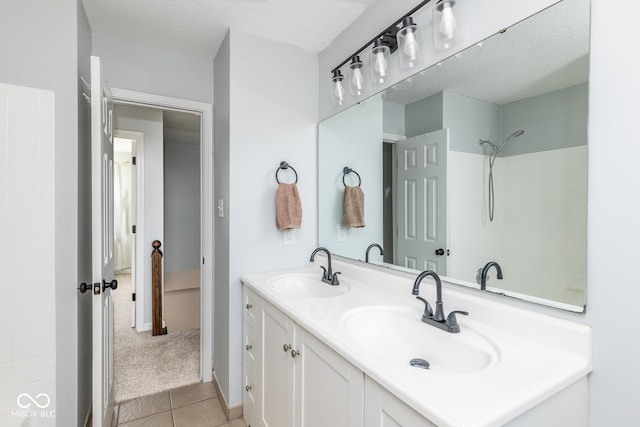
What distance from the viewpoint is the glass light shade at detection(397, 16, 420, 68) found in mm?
1378

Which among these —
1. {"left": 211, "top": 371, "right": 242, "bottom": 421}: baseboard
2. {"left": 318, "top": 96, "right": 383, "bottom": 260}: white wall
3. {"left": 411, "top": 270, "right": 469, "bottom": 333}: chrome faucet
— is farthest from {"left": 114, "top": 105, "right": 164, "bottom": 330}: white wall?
{"left": 411, "top": 270, "right": 469, "bottom": 333}: chrome faucet

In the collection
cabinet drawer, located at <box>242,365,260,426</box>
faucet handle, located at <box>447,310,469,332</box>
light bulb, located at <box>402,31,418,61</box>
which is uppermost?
light bulb, located at <box>402,31,418,61</box>

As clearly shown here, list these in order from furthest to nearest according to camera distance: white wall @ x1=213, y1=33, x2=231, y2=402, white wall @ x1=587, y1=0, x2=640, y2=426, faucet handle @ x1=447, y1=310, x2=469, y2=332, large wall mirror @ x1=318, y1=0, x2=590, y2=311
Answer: white wall @ x1=213, y1=33, x2=231, y2=402, faucet handle @ x1=447, y1=310, x2=469, y2=332, large wall mirror @ x1=318, y1=0, x2=590, y2=311, white wall @ x1=587, y1=0, x2=640, y2=426

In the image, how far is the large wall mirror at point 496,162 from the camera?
0.96 m

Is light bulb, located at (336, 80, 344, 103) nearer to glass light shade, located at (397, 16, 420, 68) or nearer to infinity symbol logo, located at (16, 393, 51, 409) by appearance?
glass light shade, located at (397, 16, 420, 68)

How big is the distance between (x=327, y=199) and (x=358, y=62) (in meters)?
0.88

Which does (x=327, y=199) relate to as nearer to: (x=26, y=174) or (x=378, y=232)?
(x=378, y=232)

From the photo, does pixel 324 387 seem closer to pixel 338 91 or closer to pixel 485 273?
pixel 485 273

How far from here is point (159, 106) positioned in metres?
2.20

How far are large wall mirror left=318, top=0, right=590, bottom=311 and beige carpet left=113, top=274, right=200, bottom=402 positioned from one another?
1856 mm

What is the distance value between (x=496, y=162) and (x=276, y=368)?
1.31 meters

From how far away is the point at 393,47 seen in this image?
1595 mm

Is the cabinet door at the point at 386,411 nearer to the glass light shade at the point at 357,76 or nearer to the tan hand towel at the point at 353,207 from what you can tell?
the tan hand towel at the point at 353,207

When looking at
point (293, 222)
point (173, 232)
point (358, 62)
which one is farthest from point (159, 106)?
point (173, 232)
